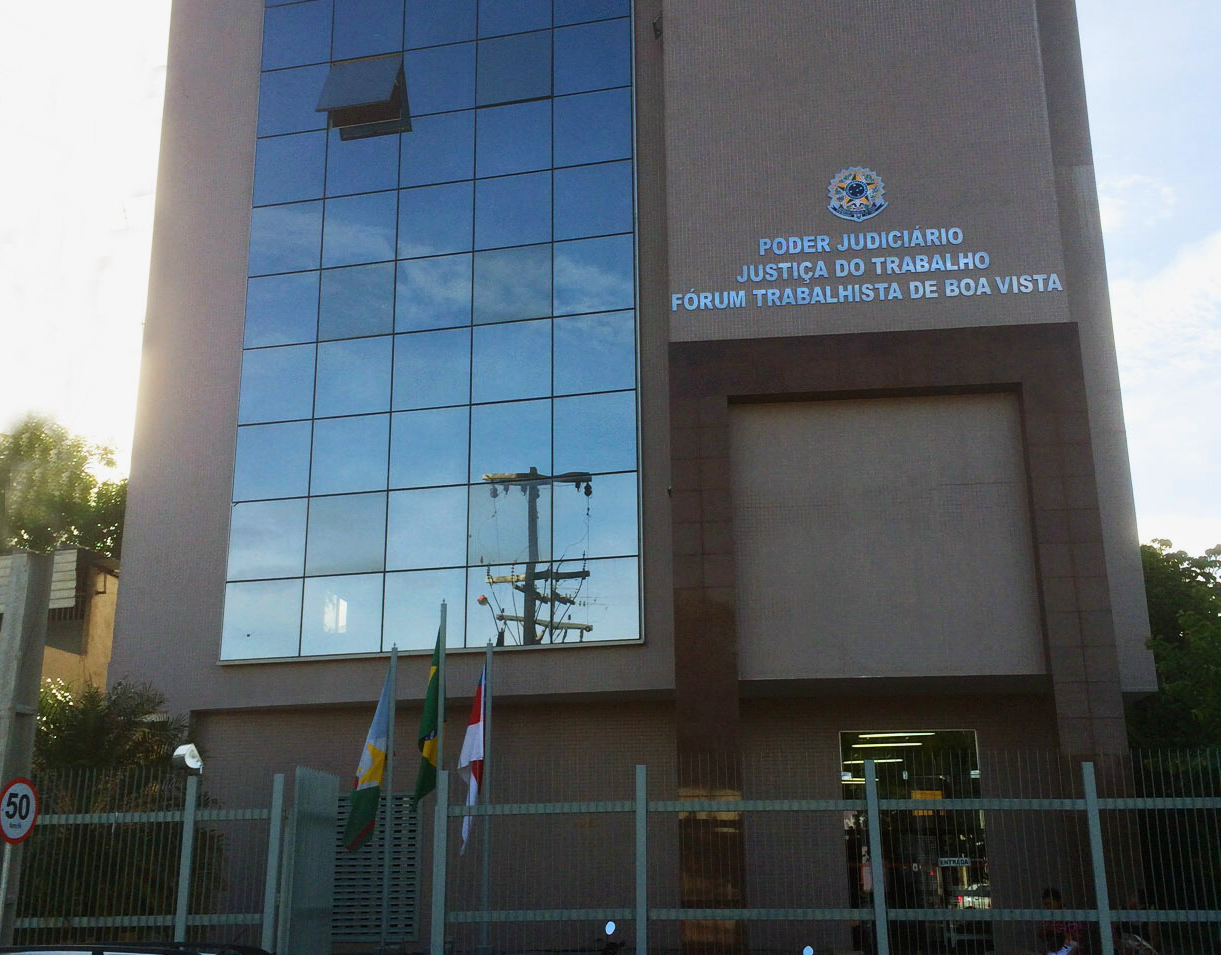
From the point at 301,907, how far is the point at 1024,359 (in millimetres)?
13917

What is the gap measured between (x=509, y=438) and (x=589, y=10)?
905 centimetres

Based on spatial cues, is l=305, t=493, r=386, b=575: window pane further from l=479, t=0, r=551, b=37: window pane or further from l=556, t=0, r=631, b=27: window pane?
l=556, t=0, r=631, b=27: window pane

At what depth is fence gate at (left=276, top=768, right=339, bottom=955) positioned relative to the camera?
41.5ft

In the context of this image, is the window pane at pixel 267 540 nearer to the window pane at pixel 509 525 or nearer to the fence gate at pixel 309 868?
the window pane at pixel 509 525

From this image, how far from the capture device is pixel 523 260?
77.4 feet

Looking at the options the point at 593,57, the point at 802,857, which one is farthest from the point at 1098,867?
the point at 593,57

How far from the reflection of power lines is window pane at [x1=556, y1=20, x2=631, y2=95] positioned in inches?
315

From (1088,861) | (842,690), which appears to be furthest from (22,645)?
(1088,861)

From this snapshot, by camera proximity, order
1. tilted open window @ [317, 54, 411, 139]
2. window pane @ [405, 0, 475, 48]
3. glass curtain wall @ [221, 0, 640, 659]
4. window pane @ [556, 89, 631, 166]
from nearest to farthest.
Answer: glass curtain wall @ [221, 0, 640, 659], window pane @ [556, 89, 631, 166], tilted open window @ [317, 54, 411, 139], window pane @ [405, 0, 475, 48]

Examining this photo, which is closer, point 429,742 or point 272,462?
point 429,742

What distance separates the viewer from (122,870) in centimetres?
1464

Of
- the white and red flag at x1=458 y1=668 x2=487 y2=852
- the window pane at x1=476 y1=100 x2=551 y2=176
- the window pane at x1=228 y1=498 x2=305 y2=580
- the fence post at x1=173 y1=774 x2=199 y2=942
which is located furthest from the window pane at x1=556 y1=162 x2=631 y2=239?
the fence post at x1=173 y1=774 x2=199 y2=942

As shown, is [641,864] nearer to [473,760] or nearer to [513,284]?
[473,760]

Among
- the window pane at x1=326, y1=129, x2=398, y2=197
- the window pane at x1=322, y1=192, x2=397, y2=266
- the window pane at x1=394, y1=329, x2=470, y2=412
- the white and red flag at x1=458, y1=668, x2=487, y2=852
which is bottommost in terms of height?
the white and red flag at x1=458, y1=668, x2=487, y2=852
